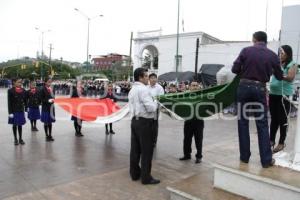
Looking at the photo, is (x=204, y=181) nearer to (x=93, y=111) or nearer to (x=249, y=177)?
(x=249, y=177)

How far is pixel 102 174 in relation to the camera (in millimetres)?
5648

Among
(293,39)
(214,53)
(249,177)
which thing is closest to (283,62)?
(293,39)

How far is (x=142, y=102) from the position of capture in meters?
4.98

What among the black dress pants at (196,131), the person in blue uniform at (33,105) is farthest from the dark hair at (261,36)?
the person in blue uniform at (33,105)

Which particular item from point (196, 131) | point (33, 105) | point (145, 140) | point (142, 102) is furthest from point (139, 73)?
point (33, 105)

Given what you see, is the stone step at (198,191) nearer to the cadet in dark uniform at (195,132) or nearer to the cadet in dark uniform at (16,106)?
the cadet in dark uniform at (195,132)

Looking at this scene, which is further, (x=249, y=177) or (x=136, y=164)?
(x=136, y=164)

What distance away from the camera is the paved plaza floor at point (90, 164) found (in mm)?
4812

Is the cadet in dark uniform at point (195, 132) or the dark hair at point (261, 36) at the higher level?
the dark hair at point (261, 36)

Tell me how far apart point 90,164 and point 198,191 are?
2759 mm

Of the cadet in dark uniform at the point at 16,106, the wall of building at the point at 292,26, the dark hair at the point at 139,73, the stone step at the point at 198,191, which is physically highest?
the wall of building at the point at 292,26

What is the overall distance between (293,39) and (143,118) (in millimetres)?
2532

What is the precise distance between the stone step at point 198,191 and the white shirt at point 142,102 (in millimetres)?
1153

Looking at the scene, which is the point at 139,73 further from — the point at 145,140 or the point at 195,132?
the point at 195,132
